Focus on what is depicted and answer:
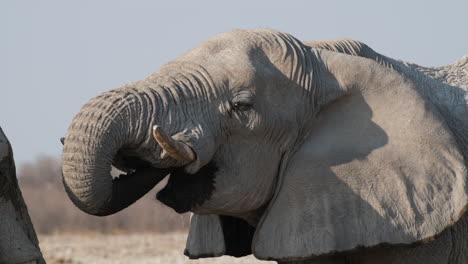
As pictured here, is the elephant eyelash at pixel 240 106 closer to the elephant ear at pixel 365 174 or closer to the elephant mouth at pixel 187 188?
the elephant mouth at pixel 187 188

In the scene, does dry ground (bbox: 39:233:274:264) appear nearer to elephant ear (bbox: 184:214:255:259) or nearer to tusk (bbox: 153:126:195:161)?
elephant ear (bbox: 184:214:255:259)

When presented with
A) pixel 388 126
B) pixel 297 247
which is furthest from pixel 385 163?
pixel 297 247

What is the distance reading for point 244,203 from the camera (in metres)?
5.48

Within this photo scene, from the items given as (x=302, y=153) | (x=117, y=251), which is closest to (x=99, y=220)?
(x=117, y=251)

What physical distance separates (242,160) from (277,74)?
416mm

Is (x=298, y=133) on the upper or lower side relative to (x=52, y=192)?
upper

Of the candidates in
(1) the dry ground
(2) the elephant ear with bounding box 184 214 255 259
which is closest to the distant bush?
(1) the dry ground

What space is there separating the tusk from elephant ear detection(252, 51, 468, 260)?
622mm

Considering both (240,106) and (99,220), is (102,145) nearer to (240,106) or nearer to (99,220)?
(240,106)

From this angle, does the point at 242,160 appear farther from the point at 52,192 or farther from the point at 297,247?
the point at 52,192

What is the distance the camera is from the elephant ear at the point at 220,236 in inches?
236

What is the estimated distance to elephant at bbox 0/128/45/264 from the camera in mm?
5539

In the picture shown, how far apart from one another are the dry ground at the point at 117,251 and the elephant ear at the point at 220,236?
6159 millimetres

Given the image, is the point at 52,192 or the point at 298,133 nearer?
the point at 298,133
